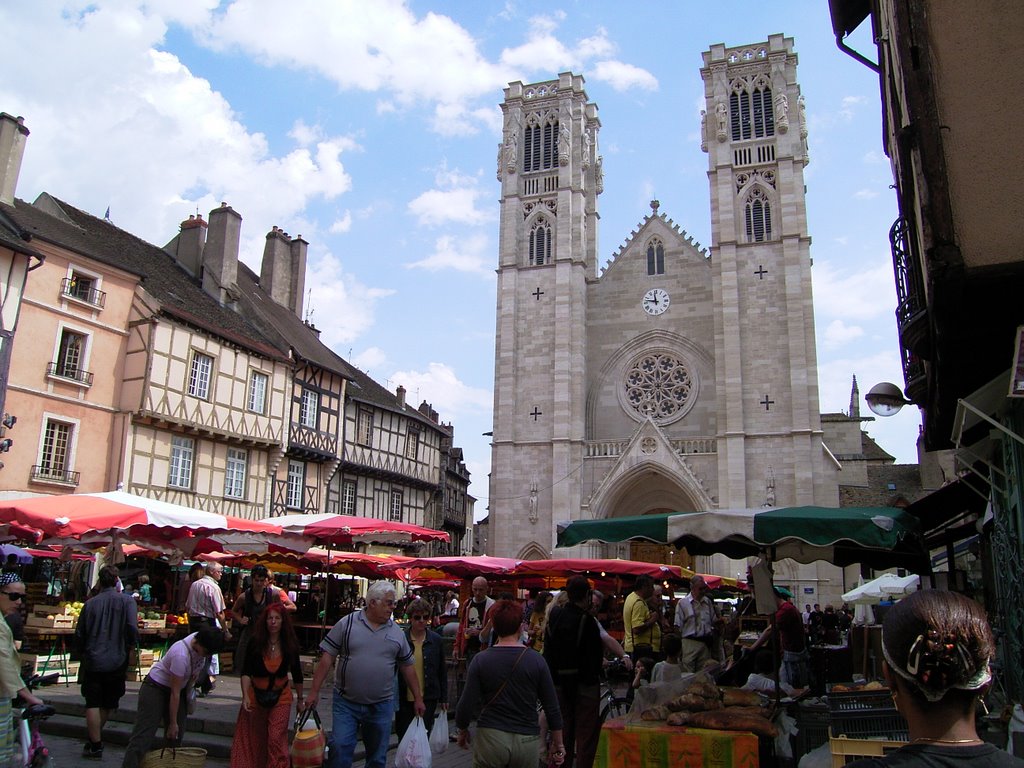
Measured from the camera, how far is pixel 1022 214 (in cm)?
532

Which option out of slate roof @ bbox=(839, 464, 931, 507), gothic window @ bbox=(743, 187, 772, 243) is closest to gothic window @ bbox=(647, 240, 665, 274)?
gothic window @ bbox=(743, 187, 772, 243)

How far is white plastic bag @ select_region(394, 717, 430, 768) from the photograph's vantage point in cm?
511

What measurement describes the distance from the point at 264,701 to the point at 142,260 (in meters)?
20.9

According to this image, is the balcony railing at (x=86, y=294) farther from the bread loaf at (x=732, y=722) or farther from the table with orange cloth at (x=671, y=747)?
the bread loaf at (x=732, y=722)

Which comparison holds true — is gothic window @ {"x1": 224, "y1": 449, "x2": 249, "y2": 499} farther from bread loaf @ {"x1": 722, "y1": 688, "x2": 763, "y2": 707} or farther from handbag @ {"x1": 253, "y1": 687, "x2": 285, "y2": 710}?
bread loaf @ {"x1": 722, "y1": 688, "x2": 763, "y2": 707}

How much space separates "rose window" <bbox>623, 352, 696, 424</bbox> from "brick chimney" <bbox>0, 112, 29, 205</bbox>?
1999cm

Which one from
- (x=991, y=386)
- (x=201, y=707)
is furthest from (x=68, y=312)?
(x=991, y=386)

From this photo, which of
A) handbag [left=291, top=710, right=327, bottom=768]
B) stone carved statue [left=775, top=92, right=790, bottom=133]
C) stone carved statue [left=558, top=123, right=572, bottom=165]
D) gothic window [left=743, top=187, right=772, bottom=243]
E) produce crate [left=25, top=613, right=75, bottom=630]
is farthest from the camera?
stone carved statue [left=558, top=123, right=572, bottom=165]

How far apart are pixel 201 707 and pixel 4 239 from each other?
12050 millimetres

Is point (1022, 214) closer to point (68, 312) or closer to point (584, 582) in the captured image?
point (584, 582)

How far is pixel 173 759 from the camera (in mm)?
5367

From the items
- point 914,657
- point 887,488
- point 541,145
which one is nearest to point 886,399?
point 914,657

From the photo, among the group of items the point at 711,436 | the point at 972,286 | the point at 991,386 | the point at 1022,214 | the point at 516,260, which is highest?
the point at 516,260

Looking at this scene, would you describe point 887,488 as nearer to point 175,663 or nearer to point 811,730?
point 811,730
